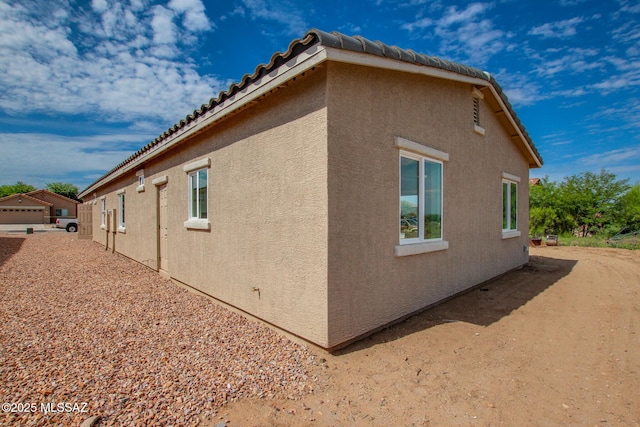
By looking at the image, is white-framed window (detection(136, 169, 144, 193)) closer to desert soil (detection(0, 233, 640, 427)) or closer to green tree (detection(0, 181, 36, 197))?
desert soil (detection(0, 233, 640, 427))

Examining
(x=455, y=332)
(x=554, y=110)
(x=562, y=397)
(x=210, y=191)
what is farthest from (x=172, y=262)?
(x=554, y=110)

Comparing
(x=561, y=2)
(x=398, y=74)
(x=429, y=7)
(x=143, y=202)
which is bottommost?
(x=143, y=202)

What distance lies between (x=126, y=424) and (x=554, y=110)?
19.5 m

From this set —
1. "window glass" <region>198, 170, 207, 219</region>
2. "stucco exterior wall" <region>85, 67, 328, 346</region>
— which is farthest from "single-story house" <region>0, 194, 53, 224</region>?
"window glass" <region>198, 170, 207, 219</region>

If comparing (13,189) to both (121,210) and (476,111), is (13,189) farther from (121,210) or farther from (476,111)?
(476,111)

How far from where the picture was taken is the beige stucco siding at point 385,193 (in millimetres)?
4238

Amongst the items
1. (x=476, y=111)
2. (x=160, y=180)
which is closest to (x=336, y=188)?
(x=476, y=111)

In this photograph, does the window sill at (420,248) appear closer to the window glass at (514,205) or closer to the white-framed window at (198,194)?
the white-framed window at (198,194)

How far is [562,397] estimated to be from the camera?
334 centimetres

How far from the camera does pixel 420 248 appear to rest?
561 cm

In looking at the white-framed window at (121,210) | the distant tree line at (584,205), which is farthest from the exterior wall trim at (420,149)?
the distant tree line at (584,205)

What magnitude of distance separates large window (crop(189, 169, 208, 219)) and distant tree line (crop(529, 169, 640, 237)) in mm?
23277

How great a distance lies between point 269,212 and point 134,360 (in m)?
2.58

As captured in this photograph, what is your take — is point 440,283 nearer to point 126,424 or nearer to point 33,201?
point 126,424
